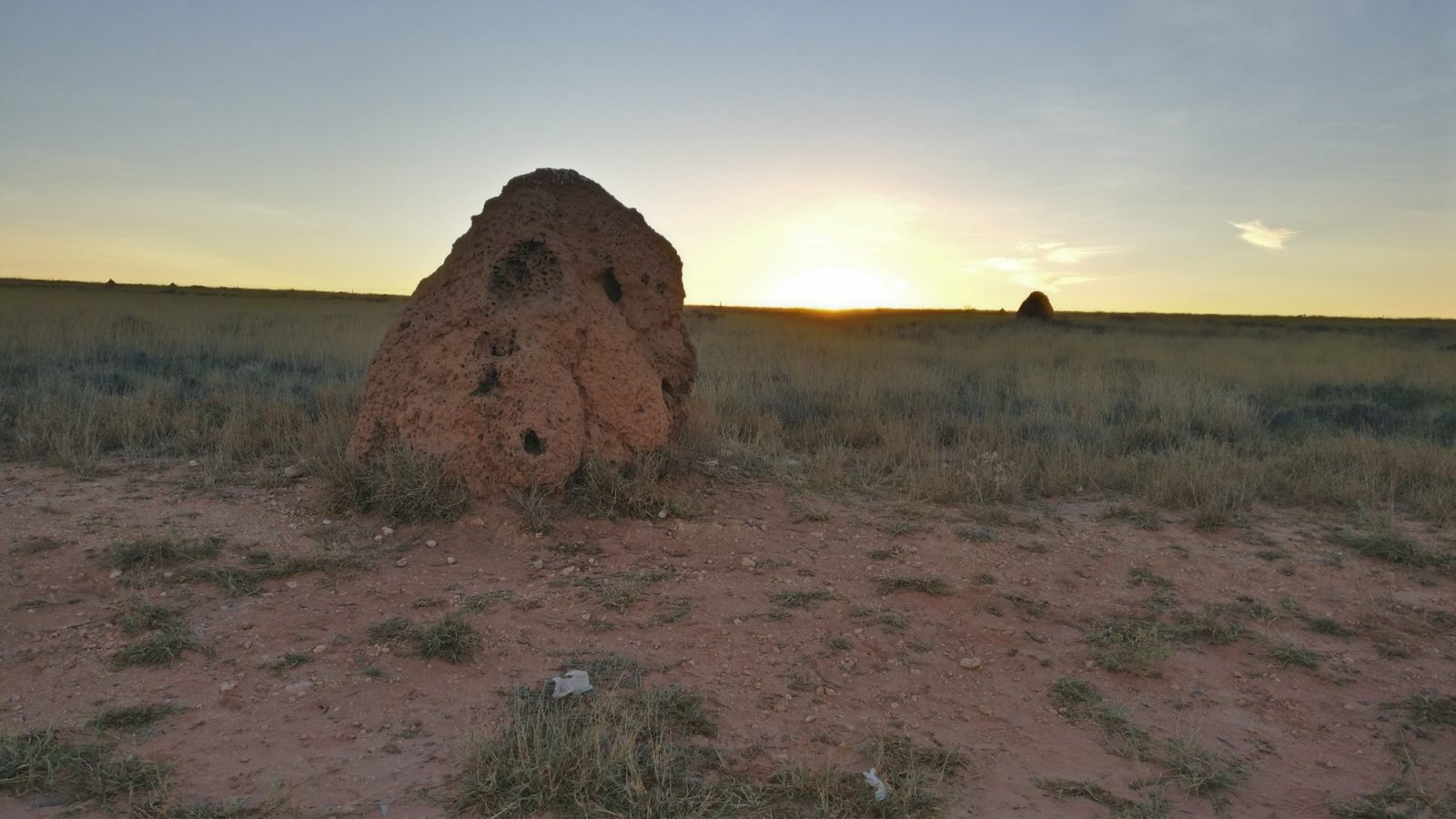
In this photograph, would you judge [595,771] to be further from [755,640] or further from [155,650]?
[155,650]

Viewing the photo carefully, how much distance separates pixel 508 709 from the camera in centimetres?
331

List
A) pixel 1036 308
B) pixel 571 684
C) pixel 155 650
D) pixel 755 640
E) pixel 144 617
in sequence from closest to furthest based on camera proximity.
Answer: pixel 571 684
pixel 155 650
pixel 144 617
pixel 755 640
pixel 1036 308

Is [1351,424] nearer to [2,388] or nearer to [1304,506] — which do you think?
[1304,506]

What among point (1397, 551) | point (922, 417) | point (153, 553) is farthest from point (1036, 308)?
point (153, 553)

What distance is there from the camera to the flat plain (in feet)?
9.64

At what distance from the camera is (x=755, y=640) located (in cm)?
400

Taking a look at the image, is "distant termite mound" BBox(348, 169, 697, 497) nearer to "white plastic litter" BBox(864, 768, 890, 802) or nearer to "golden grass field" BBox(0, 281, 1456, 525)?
"golden grass field" BBox(0, 281, 1456, 525)

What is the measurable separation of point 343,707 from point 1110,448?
683 cm

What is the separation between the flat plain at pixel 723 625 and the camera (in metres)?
2.94

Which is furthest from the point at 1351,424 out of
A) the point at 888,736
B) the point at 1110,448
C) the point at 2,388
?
the point at 2,388

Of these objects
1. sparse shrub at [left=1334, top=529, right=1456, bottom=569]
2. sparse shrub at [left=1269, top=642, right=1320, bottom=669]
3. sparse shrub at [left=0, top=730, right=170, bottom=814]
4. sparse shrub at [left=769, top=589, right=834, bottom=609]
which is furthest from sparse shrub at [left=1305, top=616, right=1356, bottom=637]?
sparse shrub at [left=0, top=730, right=170, bottom=814]

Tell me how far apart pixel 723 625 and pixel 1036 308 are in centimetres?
2920

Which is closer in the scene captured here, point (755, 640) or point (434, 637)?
point (434, 637)

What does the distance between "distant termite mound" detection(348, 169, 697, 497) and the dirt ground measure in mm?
540
